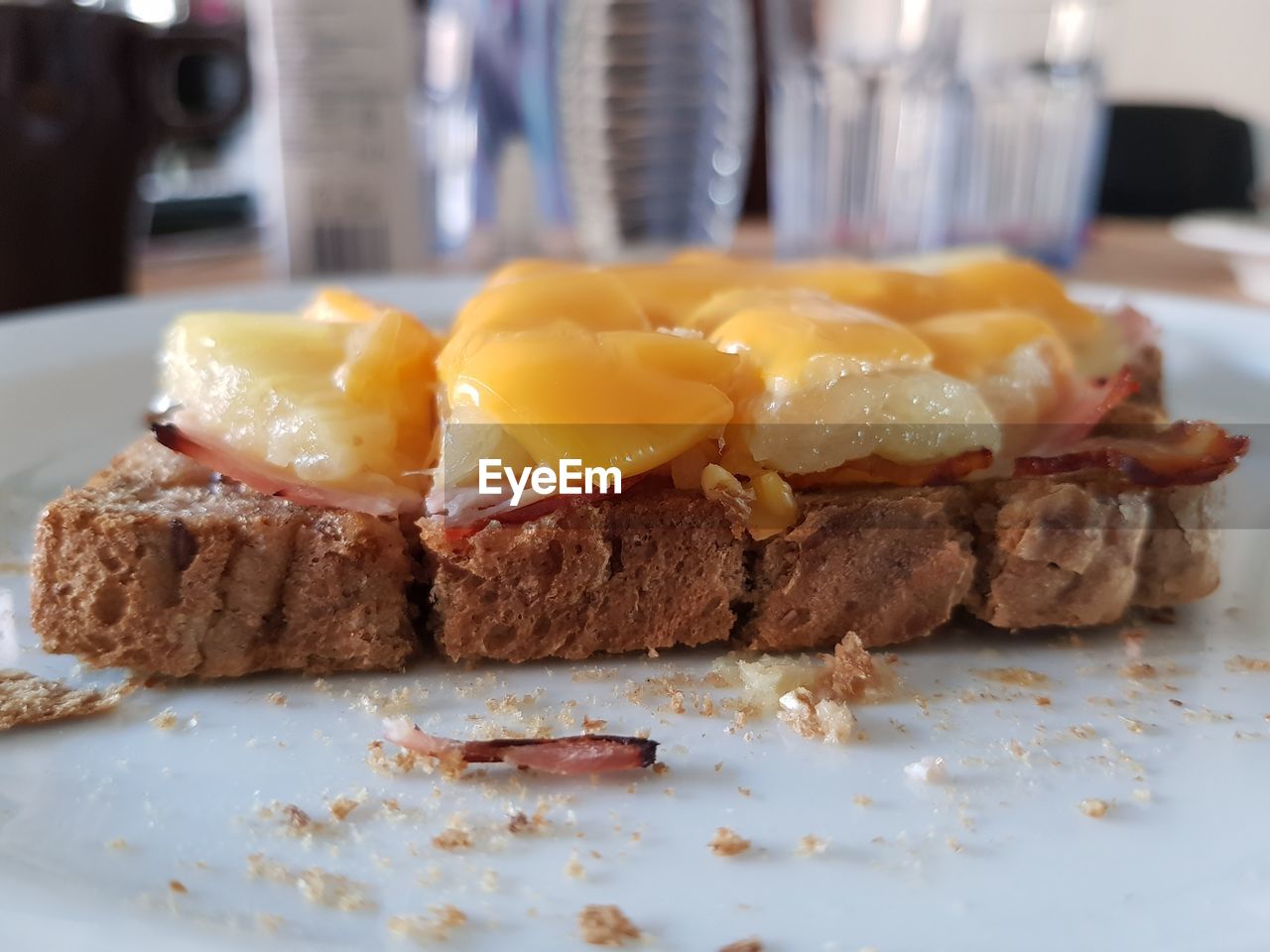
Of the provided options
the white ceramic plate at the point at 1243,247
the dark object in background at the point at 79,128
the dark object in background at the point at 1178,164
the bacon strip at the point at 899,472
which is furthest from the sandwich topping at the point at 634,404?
the dark object in background at the point at 1178,164

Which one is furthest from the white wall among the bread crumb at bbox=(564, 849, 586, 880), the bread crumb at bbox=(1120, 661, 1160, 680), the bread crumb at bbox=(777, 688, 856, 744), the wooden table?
the bread crumb at bbox=(564, 849, 586, 880)

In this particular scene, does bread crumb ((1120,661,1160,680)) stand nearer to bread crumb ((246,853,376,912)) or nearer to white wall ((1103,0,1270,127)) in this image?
bread crumb ((246,853,376,912))

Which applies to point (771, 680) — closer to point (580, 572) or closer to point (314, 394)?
point (580, 572)

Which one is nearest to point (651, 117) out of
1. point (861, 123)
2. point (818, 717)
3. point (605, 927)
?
point (861, 123)

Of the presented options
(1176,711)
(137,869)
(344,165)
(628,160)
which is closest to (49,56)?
(344,165)

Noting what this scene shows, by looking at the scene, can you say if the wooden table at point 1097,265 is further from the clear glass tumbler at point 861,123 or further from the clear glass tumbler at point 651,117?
the clear glass tumbler at point 651,117

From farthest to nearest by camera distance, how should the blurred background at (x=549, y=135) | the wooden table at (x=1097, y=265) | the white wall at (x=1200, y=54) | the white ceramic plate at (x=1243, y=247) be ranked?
the white wall at (x=1200, y=54) < the wooden table at (x=1097, y=265) < the white ceramic plate at (x=1243, y=247) < the blurred background at (x=549, y=135)
